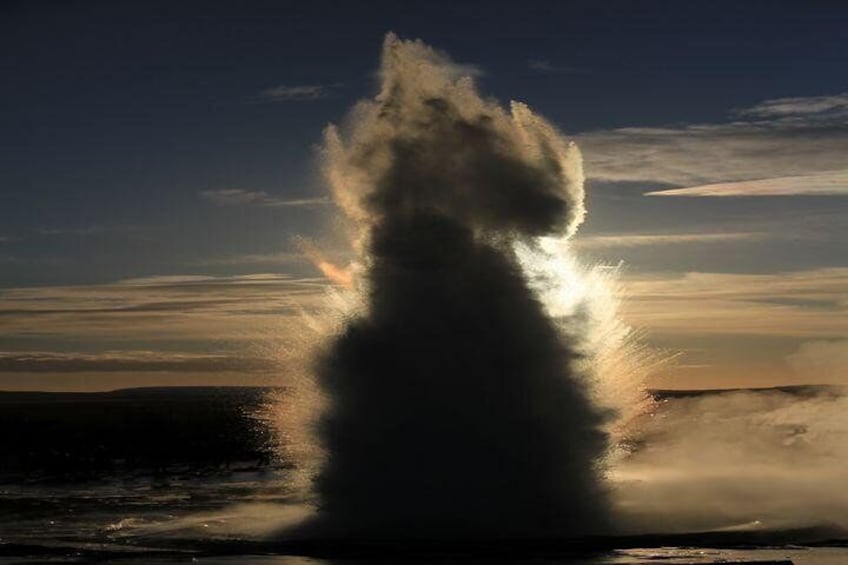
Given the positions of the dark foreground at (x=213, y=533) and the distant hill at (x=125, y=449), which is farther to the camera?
the distant hill at (x=125, y=449)

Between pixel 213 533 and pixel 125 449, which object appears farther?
pixel 125 449

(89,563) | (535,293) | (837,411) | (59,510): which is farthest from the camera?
(837,411)

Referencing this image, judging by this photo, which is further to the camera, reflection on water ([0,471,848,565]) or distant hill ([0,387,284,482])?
distant hill ([0,387,284,482])

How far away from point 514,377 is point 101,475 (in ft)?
89.7

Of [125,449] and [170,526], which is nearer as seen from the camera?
[170,526]

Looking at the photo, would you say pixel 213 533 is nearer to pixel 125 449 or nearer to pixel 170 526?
pixel 170 526

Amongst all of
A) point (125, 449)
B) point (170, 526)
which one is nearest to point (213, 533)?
point (170, 526)

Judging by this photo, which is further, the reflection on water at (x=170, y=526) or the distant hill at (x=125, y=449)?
the distant hill at (x=125, y=449)

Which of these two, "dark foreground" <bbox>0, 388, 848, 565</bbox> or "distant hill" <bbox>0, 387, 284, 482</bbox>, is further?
"distant hill" <bbox>0, 387, 284, 482</bbox>

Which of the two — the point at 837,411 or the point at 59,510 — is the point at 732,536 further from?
the point at 837,411

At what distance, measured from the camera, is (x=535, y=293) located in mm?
43188

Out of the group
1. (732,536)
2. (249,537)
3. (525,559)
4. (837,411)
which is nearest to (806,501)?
(732,536)

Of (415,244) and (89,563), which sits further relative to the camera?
(415,244)

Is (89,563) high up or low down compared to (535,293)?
down
